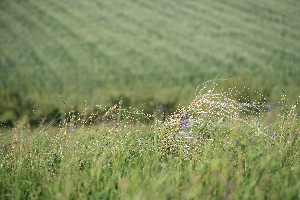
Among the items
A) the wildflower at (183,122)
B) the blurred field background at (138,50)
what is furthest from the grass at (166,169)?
the blurred field background at (138,50)

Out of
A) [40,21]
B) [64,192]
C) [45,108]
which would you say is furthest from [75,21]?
[64,192]

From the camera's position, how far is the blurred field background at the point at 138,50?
281 inches

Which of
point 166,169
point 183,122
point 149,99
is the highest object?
point 183,122

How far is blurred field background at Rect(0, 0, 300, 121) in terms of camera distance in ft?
23.4

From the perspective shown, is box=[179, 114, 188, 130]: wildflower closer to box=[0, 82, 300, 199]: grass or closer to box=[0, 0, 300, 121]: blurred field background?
box=[0, 82, 300, 199]: grass

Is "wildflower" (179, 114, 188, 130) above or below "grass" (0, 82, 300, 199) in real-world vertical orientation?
above

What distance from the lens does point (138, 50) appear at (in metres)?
10.0

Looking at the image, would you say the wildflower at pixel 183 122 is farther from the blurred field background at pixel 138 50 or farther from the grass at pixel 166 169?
the blurred field background at pixel 138 50

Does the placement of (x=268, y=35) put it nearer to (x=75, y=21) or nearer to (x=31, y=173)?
(x=75, y=21)

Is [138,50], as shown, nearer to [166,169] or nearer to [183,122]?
[183,122]

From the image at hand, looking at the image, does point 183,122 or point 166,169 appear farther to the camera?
point 183,122

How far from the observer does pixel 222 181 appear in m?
1.95

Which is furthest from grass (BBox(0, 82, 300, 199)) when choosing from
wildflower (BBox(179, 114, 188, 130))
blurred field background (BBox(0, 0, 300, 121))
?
blurred field background (BBox(0, 0, 300, 121))

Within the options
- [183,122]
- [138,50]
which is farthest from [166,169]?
[138,50]
